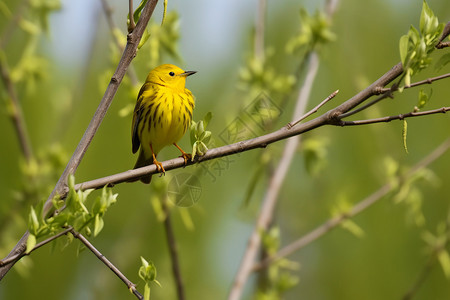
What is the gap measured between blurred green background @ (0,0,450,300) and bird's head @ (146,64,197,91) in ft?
1.41

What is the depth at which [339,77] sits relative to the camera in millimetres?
6008

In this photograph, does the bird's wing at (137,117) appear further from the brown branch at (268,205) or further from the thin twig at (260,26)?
the brown branch at (268,205)

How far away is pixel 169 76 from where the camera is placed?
4211 mm

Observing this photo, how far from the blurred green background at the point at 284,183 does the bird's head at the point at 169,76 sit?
43cm

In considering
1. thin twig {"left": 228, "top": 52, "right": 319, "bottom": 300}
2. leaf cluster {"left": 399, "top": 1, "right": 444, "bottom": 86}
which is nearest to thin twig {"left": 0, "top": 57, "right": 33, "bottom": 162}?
thin twig {"left": 228, "top": 52, "right": 319, "bottom": 300}

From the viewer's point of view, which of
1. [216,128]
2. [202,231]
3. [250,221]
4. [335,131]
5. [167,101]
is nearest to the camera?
[167,101]

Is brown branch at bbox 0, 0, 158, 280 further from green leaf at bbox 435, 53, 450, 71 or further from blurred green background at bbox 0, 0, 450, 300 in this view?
blurred green background at bbox 0, 0, 450, 300

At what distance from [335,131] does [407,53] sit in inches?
165

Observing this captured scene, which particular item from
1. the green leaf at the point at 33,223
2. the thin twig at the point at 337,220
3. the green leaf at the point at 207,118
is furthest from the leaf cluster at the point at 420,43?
the thin twig at the point at 337,220

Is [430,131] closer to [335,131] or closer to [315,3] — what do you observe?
[335,131]

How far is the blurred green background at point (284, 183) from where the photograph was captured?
5.02 meters

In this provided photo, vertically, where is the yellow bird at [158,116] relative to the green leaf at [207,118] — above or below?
below

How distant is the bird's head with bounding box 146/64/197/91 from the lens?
13.5 ft

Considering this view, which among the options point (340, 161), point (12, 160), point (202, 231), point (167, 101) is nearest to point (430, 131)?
point (340, 161)
